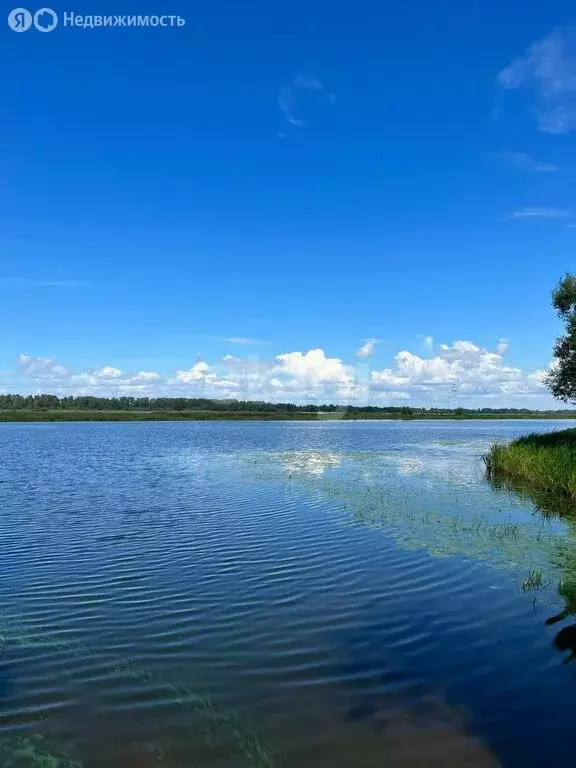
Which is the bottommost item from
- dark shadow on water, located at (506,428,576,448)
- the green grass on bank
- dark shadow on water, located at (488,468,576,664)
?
dark shadow on water, located at (488,468,576,664)

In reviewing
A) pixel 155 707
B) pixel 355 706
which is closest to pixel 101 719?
pixel 155 707

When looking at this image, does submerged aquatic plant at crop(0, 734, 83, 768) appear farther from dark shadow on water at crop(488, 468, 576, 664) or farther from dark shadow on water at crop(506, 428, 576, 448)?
dark shadow on water at crop(506, 428, 576, 448)

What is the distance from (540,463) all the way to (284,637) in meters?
23.8

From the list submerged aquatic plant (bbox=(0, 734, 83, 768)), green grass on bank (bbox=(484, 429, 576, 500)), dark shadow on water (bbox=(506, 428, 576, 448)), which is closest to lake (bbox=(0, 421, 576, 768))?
submerged aquatic plant (bbox=(0, 734, 83, 768))

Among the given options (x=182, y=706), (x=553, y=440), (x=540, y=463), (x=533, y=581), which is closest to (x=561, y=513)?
(x=540, y=463)

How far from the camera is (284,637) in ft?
30.6

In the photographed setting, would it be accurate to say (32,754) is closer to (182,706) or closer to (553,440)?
(182,706)

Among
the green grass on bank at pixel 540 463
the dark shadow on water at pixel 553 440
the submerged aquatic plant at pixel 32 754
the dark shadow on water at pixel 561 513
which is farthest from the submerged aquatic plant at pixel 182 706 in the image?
the dark shadow on water at pixel 553 440

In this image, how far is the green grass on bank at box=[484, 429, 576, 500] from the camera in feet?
86.4

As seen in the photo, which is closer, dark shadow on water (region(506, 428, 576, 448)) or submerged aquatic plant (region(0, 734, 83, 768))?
submerged aquatic plant (region(0, 734, 83, 768))

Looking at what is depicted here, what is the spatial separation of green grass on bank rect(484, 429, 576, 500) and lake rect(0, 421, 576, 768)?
6.20 metres

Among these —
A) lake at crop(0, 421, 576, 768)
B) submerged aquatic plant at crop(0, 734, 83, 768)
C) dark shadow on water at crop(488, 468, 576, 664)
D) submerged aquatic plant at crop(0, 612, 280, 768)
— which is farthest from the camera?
dark shadow on water at crop(488, 468, 576, 664)

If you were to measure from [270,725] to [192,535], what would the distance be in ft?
34.2

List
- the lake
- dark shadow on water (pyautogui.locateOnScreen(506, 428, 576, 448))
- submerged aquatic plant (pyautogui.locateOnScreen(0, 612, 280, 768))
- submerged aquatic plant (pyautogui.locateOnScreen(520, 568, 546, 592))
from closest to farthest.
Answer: submerged aquatic plant (pyautogui.locateOnScreen(0, 612, 280, 768)), the lake, submerged aquatic plant (pyautogui.locateOnScreen(520, 568, 546, 592)), dark shadow on water (pyautogui.locateOnScreen(506, 428, 576, 448))
